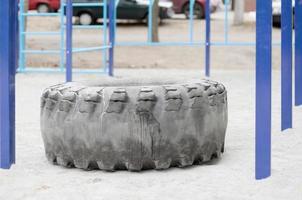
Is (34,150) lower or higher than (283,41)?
lower

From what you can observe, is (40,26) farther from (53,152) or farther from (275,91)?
(53,152)

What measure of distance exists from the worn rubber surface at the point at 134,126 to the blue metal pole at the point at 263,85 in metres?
0.57

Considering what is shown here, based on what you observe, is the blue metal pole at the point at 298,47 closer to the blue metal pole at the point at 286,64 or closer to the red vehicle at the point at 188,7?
the blue metal pole at the point at 286,64

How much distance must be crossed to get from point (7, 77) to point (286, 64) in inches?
109

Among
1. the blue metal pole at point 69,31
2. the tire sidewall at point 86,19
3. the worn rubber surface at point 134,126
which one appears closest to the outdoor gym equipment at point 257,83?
the worn rubber surface at point 134,126

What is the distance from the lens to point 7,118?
17.1 feet

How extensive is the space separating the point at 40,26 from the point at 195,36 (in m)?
6.71

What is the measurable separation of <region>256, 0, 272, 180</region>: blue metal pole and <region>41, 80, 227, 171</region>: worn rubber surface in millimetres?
567

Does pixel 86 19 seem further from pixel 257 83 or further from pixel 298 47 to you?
pixel 257 83

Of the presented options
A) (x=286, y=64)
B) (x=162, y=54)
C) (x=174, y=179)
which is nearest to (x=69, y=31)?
(x=286, y=64)

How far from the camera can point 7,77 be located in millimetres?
5164

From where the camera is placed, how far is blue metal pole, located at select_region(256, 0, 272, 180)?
4.61m

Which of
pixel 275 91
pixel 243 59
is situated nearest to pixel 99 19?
pixel 243 59

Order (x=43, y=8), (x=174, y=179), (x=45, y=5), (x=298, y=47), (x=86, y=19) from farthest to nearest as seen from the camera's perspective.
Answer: (x=43, y=8) < (x=45, y=5) < (x=86, y=19) < (x=298, y=47) < (x=174, y=179)
